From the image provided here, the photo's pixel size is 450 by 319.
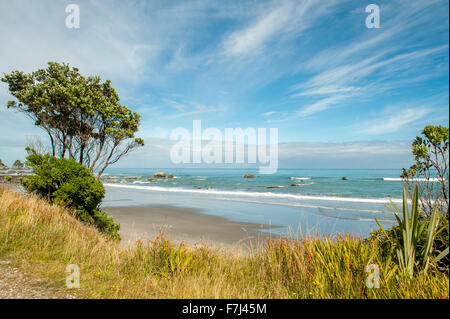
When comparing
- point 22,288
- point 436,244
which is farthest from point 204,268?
point 436,244

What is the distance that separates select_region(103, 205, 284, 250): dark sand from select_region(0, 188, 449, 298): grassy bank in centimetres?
393

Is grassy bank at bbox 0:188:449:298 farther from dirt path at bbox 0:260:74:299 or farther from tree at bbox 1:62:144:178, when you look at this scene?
tree at bbox 1:62:144:178

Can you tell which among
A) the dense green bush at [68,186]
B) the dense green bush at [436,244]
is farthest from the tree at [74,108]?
the dense green bush at [436,244]

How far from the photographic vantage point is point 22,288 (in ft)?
12.6

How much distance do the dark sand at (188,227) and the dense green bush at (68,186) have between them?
177 centimetres

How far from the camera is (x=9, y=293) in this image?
144 inches

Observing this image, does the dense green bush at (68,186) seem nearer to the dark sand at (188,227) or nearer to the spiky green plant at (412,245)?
the dark sand at (188,227)

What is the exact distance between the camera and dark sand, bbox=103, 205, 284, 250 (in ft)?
35.1

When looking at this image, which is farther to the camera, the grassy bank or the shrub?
the shrub

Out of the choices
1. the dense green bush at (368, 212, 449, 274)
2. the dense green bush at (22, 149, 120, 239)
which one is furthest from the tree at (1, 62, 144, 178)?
the dense green bush at (368, 212, 449, 274)

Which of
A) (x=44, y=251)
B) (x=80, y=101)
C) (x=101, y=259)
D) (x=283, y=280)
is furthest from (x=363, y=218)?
(x=80, y=101)

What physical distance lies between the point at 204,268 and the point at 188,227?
30.5 feet

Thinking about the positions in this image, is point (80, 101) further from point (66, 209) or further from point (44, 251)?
point (44, 251)
